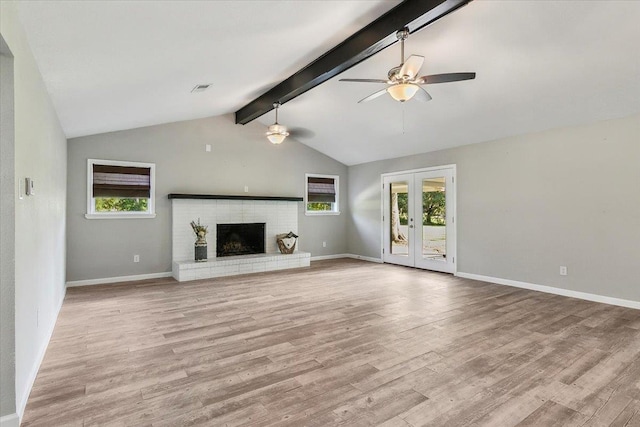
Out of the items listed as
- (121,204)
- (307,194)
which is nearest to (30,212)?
(121,204)

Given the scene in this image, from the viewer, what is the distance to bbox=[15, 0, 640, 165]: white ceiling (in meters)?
2.52

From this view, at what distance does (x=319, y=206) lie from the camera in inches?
343

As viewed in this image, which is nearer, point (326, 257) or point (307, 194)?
point (307, 194)

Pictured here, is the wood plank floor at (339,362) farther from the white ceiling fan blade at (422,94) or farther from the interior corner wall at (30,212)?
the white ceiling fan blade at (422,94)

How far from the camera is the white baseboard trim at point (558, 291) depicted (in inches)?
177

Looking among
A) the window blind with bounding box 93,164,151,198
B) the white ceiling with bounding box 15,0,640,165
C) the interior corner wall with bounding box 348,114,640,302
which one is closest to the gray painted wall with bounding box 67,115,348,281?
the window blind with bounding box 93,164,151,198

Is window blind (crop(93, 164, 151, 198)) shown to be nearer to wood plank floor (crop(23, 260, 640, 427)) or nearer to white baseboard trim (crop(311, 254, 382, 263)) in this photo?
wood plank floor (crop(23, 260, 640, 427))

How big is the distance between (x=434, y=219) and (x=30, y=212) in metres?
6.24

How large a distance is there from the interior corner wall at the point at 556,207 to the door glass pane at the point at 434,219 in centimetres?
34

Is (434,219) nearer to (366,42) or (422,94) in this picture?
(422,94)

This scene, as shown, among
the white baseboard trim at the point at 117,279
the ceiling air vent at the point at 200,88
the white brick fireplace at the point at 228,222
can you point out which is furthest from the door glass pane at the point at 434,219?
the white baseboard trim at the point at 117,279

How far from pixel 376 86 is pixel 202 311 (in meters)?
3.82

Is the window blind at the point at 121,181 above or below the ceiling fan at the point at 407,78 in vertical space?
below

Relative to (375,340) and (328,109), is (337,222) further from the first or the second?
(375,340)
